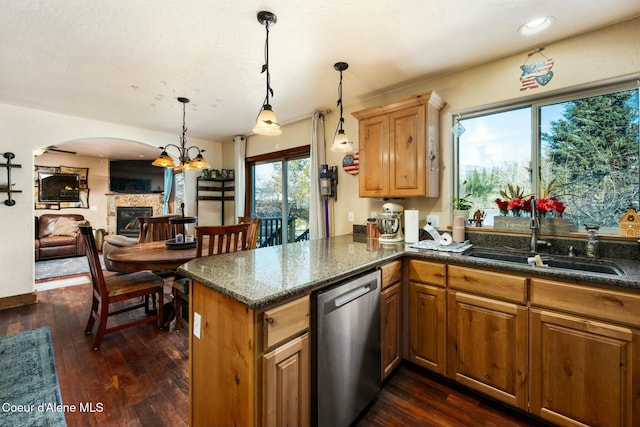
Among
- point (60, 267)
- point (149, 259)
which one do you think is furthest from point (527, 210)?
point (60, 267)

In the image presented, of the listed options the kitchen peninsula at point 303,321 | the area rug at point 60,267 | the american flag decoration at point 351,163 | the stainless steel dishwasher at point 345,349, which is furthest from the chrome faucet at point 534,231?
the area rug at point 60,267

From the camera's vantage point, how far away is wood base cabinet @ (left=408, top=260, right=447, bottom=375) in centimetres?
190

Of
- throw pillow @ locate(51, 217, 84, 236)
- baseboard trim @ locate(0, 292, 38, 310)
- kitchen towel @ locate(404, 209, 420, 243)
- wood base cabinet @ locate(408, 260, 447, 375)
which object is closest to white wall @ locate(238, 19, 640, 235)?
kitchen towel @ locate(404, 209, 420, 243)

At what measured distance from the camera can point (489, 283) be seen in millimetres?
1698

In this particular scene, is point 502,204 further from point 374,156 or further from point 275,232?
point 275,232

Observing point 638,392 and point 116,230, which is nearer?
point 638,392

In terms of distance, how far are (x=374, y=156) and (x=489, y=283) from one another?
4.88 ft

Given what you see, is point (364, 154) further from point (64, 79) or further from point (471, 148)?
point (64, 79)

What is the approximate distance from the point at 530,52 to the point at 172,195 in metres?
7.41

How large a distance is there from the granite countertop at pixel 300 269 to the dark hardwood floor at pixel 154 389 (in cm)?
91

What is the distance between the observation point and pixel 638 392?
4.32 ft

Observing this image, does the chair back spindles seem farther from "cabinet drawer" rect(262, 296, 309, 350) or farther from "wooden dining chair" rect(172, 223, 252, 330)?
"cabinet drawer" rect(262, 296, 309, 350)

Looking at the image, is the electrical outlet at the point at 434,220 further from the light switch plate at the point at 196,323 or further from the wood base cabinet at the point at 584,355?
the light switch plate at the point at 196,323

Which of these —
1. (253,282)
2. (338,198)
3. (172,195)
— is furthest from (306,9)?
(172,195)
